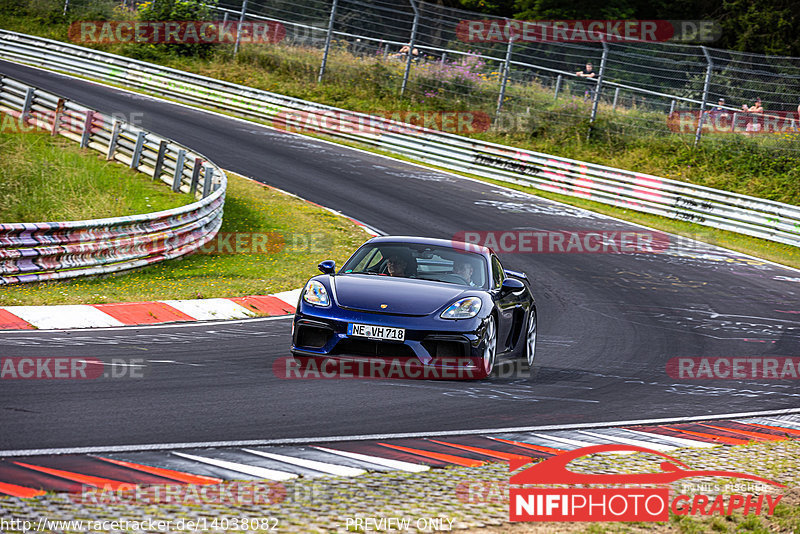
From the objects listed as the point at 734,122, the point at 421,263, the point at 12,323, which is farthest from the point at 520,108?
the point at 12,323

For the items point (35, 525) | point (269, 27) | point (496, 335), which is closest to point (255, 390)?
point (496, 335)

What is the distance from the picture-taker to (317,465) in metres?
5.35

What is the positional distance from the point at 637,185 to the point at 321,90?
13.7 m

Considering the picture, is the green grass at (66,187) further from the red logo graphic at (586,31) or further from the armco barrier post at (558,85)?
the armco barrier post at (558,85)

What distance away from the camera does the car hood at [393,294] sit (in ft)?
25.8

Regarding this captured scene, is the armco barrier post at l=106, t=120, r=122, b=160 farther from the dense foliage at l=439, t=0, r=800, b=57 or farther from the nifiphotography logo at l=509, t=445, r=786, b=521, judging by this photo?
the dense foliage at l=439, t=0, r=800, b=57

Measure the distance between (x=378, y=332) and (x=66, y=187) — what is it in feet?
37.3

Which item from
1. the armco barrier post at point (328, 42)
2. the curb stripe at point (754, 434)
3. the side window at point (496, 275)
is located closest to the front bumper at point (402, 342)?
the side window at point (496, 275)

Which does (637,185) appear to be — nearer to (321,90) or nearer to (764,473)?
(321,90)

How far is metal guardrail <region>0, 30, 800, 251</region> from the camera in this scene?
22.2 m

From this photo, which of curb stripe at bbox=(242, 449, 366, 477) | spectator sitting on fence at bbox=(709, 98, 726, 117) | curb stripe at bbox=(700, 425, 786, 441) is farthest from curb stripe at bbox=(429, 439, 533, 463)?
spectator sitting on fence at bbox=(709, 98, 726, 117)

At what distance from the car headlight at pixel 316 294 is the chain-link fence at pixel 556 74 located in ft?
59.9

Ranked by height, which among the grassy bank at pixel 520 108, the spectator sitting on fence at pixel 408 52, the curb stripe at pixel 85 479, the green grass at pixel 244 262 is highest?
the spectator sitting on fence at pixel 408 52

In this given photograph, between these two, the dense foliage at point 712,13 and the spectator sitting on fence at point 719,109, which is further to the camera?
the dense foliage at point 712,13
